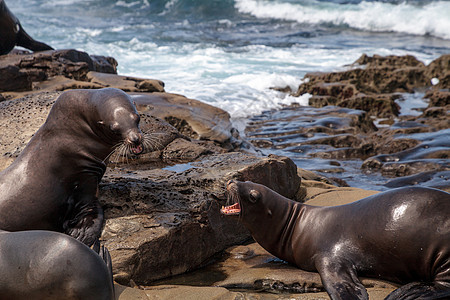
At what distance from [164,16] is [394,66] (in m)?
19.6

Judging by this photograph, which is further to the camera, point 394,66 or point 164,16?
point 164,16

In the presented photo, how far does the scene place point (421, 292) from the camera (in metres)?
3.63

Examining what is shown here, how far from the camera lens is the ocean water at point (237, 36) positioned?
56.9 feet

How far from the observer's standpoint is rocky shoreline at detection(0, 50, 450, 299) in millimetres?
4137

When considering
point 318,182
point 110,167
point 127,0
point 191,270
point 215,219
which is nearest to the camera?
point 191,270

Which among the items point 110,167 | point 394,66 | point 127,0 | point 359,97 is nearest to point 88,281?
point 110,167

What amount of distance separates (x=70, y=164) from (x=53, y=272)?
1.58 metres

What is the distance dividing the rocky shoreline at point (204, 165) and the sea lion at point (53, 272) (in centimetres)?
55

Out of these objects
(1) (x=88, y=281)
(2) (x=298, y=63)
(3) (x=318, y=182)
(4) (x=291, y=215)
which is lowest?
(2) (x=298, y=63)

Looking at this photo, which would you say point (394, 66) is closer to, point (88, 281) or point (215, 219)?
point (215, 219)

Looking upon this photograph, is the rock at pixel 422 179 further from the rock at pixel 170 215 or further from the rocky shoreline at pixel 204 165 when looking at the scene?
the rock at pixel 170 215

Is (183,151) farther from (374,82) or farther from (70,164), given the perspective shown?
(374,82)

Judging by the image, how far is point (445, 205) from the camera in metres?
3.89

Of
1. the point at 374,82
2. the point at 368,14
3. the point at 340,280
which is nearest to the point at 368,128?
the point at 374,82
